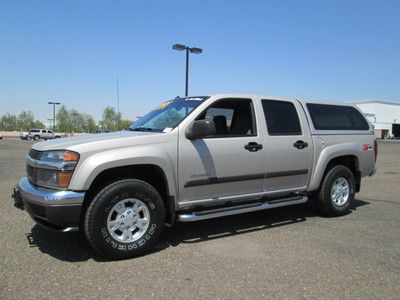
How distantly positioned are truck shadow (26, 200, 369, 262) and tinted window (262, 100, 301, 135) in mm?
→ 1438

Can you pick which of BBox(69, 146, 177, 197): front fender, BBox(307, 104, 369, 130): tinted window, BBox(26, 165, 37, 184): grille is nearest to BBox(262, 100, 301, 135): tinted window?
BBox(307, 104, 369, 130): tinted window

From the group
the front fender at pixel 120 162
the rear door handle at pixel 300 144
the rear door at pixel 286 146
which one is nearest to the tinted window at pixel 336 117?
the rear door at pixel 286 146

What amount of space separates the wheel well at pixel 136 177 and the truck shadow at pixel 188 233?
51 centimetres

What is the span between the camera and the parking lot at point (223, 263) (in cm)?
370

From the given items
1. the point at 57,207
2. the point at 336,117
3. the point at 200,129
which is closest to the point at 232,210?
the point at 200,129

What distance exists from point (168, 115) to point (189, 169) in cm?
95

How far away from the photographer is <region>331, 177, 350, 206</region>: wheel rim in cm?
669

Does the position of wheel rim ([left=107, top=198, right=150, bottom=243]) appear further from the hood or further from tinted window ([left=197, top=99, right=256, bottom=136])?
tinted window ([left=197, top=99, right=256, bottom=136])

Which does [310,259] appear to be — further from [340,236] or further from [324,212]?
[324,212]

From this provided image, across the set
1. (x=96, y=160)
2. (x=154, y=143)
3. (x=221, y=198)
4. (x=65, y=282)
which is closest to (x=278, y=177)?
(x=221, y=198)

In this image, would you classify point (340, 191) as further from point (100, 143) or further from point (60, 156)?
point (60, 156)

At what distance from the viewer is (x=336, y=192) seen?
22.1ft

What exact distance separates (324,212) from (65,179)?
4.28 meters

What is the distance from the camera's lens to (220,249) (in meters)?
4.88
